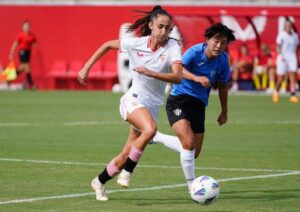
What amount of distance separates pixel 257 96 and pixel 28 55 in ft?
30.3

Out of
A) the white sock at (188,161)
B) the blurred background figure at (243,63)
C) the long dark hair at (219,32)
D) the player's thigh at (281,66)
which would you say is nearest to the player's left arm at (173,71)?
the long dark hair at (219,32)

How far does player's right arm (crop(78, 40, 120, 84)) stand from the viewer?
11273 millimetres

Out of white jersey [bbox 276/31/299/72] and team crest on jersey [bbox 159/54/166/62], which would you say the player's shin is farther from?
white jersey [bbox 276/31/299/72]

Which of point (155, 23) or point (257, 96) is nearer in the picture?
point (155, 23)

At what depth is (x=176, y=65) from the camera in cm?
1115

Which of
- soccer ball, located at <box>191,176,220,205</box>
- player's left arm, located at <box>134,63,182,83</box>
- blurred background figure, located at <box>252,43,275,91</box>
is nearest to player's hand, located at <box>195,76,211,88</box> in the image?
player's left arm, located at <box>134,63,182,83</box>

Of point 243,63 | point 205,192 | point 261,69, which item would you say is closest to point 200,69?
point 205,192

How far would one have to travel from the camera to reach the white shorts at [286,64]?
102 feet

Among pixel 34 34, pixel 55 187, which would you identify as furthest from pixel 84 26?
pixel 55 187

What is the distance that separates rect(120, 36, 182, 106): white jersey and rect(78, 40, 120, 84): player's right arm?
9 cm

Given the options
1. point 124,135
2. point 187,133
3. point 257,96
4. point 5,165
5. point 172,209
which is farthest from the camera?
point 257,96

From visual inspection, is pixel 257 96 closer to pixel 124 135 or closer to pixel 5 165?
pixel 124 135

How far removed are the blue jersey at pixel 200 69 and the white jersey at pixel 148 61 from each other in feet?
1.87

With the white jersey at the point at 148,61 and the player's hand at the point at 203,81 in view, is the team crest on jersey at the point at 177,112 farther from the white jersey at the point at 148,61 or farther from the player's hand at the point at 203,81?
the player's hand at the point at 203,81
